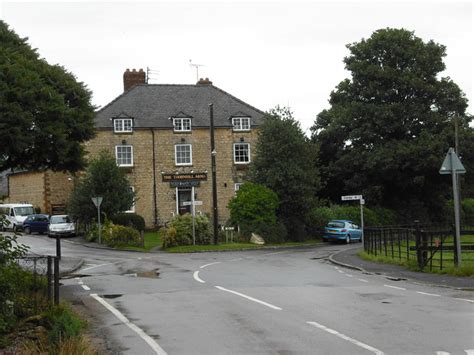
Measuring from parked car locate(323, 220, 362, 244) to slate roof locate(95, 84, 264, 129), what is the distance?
12788mm

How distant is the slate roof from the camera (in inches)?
2133

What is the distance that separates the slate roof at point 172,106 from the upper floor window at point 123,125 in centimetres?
38

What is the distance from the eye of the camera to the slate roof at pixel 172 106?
178 ft

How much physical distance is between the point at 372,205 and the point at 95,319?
142 ft

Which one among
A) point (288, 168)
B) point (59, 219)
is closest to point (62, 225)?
point (59, 219)

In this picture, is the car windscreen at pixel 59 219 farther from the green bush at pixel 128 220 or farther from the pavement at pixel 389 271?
the pavement at pixel 389 271

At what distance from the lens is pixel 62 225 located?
4669cm

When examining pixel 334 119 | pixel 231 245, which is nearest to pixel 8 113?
pixel 231 245

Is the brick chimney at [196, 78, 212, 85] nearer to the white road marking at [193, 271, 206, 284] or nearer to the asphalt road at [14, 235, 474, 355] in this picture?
the asphalt road at [14, 235, 474, 355]

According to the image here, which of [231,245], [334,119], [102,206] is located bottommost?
[231,245]

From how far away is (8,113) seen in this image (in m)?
22.0

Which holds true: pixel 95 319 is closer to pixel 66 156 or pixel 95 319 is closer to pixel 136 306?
pixel 136 306

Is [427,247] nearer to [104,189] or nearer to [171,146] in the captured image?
[104,189]

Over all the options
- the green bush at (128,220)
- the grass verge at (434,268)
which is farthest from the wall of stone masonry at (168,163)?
the grass verge at (434,268)
